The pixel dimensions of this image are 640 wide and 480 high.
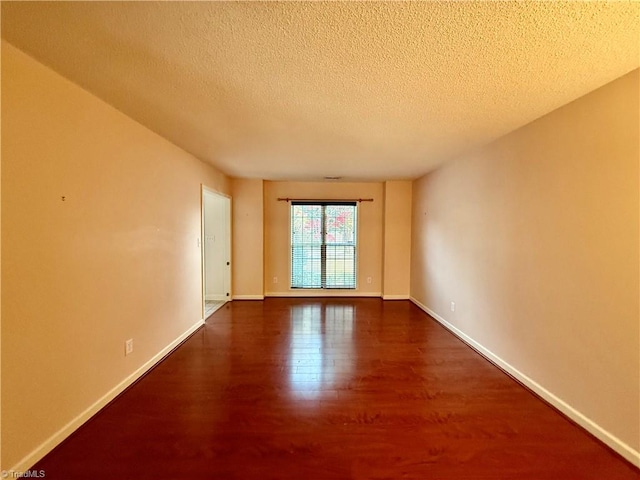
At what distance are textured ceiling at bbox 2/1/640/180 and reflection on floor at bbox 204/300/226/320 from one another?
2.79 metres

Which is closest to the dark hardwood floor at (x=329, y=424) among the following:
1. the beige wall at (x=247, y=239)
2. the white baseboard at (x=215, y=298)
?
the white baseboard at (x=215, y=298)

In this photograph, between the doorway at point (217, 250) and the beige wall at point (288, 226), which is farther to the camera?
the beige wall at point (288, 226)

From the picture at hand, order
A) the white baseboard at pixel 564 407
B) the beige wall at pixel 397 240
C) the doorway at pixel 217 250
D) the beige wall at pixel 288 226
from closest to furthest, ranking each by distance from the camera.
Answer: the white baseboard at pixel 564 407 < the doorway at pixel 217 250 < the beige wall at pixel 397 240 < the beige wall at pixel 288 226

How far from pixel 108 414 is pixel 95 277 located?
38.4 inches

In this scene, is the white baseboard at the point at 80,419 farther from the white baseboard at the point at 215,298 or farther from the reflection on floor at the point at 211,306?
the white baseboard at the point at 215,298

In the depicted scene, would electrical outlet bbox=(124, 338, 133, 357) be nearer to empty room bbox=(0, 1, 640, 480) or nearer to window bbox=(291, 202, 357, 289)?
empty room bbox=(0, 1, 640, 480)

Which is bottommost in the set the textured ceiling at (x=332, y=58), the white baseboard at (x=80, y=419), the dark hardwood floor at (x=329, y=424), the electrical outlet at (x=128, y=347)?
the dark hardwood floor at (x=329, y=424)

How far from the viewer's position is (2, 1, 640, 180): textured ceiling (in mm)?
1193

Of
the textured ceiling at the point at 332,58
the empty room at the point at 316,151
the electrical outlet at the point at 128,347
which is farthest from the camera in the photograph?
the electrical outlet at the point at 128,347

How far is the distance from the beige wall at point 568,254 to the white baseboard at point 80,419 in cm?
334

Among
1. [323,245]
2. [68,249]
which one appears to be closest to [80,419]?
[68,249]

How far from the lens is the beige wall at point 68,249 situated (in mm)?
1420

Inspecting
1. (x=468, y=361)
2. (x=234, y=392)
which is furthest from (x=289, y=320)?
(x=468, y=361)

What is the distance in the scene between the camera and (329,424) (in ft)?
6.10
